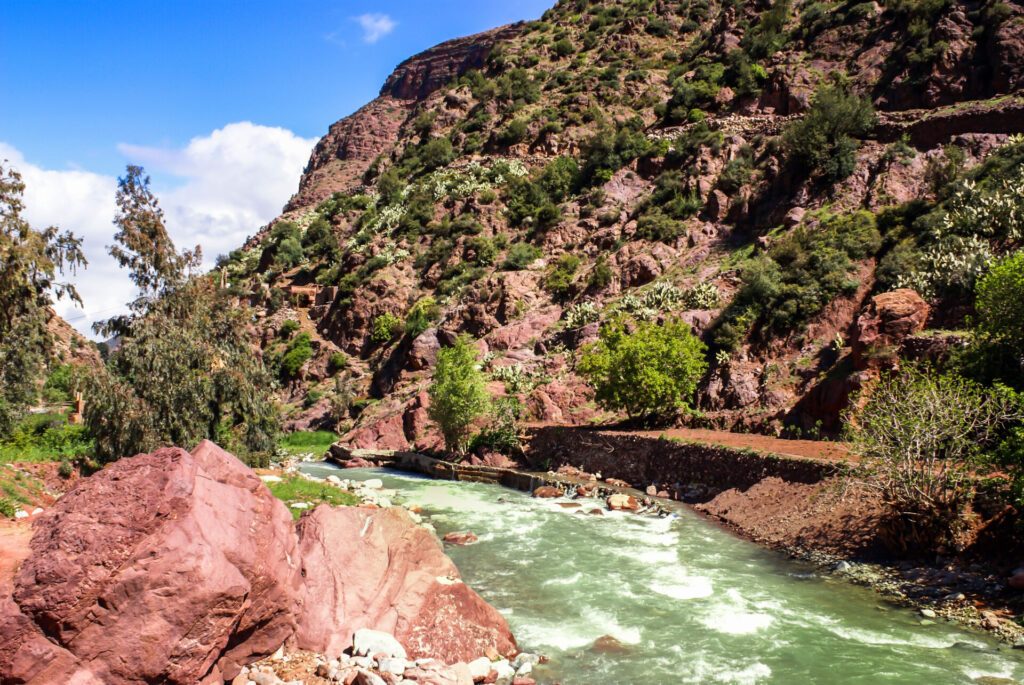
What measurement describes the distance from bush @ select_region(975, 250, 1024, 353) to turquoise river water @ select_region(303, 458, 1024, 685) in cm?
974

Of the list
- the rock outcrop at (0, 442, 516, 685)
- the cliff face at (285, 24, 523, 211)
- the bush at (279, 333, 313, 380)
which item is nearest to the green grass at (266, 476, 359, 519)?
the rock outcrop at (0, 442, 516, 685)

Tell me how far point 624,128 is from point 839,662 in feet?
211

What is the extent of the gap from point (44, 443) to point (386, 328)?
36680 millimetres

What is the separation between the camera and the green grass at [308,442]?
46281mm

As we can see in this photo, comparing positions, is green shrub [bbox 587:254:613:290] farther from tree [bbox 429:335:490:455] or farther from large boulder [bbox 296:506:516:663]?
large boulder [bbox 296:506:516:663]

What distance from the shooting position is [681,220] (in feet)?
172

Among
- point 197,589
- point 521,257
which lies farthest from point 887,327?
point 521,257

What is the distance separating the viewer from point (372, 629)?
10594mm

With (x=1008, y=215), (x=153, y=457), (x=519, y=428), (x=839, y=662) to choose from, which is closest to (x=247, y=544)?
(x=153, y=457)

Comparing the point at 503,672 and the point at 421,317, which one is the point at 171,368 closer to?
the point at 503,672

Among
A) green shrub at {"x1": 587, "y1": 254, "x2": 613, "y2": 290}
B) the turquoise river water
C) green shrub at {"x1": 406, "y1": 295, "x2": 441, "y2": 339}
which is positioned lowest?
the turquoise river water

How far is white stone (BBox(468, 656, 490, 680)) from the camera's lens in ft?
33.1

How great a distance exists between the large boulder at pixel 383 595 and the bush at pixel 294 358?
53.5m

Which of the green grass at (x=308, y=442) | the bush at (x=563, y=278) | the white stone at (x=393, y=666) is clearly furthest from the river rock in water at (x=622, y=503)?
the bush at (x=563, y=278)
